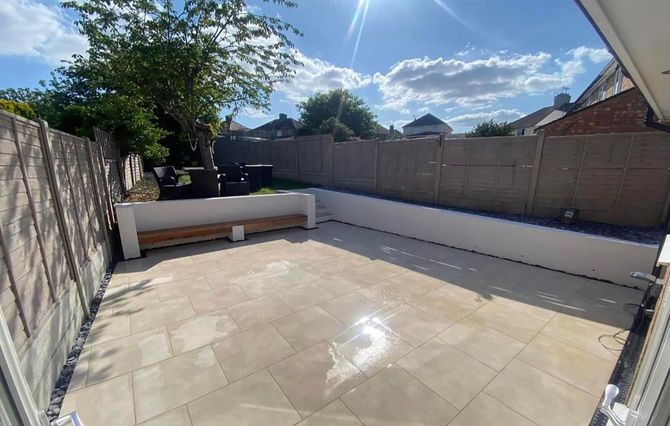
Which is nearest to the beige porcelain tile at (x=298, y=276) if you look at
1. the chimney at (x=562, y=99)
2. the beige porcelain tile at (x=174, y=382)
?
the beige porcelain tile at (x=174, y=382)

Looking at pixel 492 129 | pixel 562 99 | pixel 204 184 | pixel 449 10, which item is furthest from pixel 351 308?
pixel 562 99

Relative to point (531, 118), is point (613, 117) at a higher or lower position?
lower

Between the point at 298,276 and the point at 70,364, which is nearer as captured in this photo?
the point at 70,364

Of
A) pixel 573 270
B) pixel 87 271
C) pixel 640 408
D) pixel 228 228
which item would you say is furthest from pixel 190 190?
pixel 573 270

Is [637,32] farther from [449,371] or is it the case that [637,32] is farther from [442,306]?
[442,306]

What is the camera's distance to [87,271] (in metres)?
3.01

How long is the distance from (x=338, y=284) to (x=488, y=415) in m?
2.09

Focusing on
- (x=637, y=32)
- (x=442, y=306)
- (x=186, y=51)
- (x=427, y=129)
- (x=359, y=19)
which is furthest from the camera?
(x=427, y=129)

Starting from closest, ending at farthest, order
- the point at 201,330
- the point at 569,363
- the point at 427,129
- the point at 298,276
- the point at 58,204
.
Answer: the point at 569,363, the point at 58,204, the point at 201,330, the point at 298,276, the point at 427,129

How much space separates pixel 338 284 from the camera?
141 inches

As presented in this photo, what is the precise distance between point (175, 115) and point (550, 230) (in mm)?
8039

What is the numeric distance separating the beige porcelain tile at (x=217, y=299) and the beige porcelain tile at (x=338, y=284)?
100cm

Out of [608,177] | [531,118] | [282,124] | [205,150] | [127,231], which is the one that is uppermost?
[282,124]

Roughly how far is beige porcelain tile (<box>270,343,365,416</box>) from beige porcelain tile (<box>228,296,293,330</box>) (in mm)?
654
